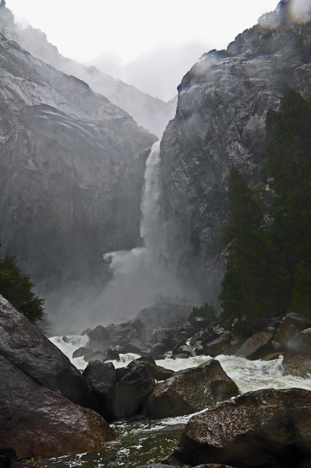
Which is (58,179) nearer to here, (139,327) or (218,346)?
(139,327)

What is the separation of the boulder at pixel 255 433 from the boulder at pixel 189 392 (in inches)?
180

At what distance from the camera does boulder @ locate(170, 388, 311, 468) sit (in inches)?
207

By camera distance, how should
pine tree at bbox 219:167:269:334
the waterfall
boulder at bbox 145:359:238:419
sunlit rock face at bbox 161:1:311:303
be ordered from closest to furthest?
boulder at bbox 145:359:238:419 → pine tree at bbox 219:167:269:334 → sunlit rock face at bbox 161:1:311:303 → the waterfall

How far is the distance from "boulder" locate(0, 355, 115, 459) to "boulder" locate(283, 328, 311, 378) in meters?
8.53

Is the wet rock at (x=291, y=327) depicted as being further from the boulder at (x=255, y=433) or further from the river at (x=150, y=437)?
the boulder at (x=255, y=433)

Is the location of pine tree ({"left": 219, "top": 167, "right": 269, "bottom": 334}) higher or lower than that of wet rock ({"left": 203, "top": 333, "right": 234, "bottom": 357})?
higher

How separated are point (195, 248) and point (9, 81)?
187 ft

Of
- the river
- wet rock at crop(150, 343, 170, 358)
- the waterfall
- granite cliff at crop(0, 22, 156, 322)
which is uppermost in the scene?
granite cliff at crop(0, 22, 156, 322)

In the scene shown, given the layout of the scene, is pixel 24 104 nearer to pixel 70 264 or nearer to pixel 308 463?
pixel 70 264

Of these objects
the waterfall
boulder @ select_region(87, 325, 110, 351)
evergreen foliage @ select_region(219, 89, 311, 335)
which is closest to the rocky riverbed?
evergreen foliage @ select_region(219, 89, 311, 335)

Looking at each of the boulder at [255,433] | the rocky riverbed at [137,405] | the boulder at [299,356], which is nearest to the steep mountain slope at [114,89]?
the boulder at [299,356]

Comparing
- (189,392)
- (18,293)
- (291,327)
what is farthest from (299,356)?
(18,293)

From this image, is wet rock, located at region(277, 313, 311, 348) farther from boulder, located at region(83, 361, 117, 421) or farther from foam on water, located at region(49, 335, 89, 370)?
foam on water, located at region(49, 335, 89, 370)

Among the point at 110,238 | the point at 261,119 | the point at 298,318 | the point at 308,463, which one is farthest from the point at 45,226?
the point at 308,463
